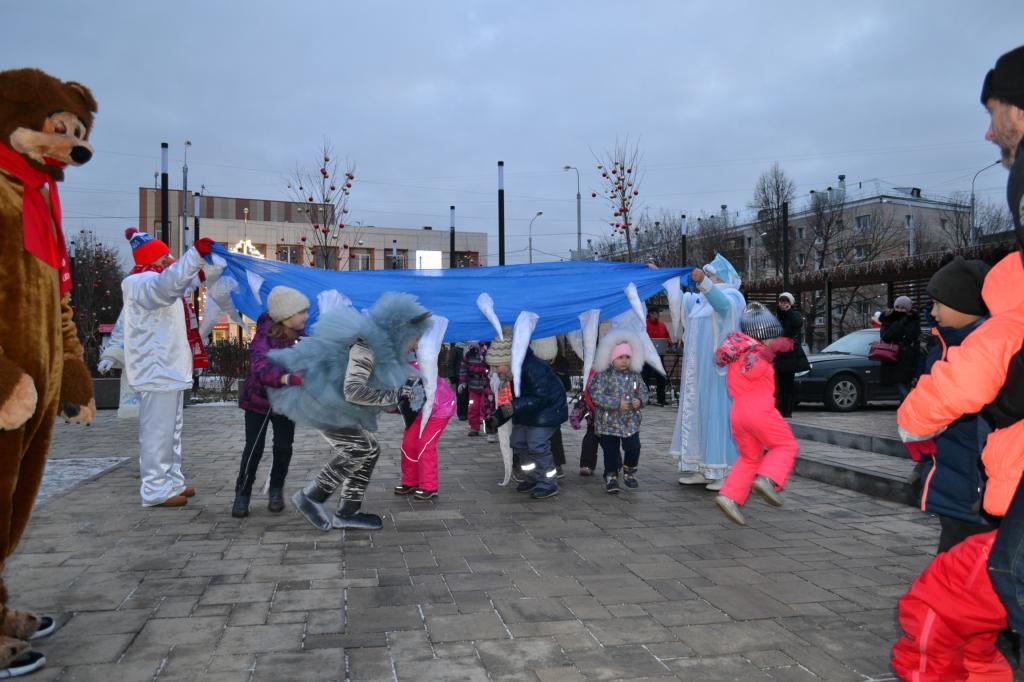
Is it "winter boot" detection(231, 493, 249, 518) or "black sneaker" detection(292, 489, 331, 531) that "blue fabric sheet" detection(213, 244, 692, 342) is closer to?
"winter boot" detection(231, 493, 249, 518)

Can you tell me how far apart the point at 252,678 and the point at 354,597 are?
110cm

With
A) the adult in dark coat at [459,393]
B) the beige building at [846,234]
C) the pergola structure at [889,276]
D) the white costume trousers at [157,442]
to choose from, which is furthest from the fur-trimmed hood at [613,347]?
the beige building at [846,234]

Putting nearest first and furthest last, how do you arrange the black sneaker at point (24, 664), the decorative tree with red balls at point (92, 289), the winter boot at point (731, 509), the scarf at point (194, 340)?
1. the black sneaker at point (24, 664)
2. the winter boot at point (731, 509)
3. the scarf at point (194, 340)
4. the decorative tree with red balls at point (92, 289)

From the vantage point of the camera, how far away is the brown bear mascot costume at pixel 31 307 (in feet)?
10.9

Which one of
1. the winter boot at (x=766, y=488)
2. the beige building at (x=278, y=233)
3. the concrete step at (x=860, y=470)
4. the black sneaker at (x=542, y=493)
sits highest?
the beige building at (x=278, y=233)

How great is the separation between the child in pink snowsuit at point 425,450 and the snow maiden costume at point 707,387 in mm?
2330

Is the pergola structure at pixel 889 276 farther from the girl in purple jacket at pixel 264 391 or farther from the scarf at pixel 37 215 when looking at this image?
the scarf at pixel 37 215

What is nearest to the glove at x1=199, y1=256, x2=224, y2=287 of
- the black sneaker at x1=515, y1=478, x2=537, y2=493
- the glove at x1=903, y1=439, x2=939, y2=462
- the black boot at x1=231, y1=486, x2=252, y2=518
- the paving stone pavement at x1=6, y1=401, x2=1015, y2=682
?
the black boot at x1=231, y1=486, x2=252, y2=518

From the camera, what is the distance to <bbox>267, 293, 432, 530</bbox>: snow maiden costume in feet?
18.4

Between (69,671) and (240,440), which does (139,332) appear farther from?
(240,440)

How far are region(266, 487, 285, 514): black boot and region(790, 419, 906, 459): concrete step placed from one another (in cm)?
664

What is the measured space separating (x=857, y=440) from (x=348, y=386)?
6.94 metres

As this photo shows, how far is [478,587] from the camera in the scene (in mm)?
4547

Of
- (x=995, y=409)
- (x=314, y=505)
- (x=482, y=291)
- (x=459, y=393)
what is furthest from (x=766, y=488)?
(x=459, y=393)
